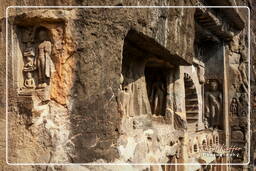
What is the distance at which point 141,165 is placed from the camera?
272cm

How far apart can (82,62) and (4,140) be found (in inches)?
24.3

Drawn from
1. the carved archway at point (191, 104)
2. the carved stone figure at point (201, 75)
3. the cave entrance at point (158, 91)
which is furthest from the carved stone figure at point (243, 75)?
the cave entrance at point (158, 91)

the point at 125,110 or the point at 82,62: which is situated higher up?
the point at 82,62

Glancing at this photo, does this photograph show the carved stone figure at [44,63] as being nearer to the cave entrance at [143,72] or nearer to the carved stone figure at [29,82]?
the carved stone figure at [29,82]

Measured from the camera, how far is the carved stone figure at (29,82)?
189cm

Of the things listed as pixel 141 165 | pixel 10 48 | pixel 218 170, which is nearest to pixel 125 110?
pixel 141 165

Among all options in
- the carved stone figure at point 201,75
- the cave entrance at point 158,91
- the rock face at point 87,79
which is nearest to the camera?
the rock face at point 87,79

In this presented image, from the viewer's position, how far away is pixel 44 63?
187cm

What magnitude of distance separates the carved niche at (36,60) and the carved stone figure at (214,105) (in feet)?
13.1

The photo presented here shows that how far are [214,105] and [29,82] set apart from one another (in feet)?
13.4

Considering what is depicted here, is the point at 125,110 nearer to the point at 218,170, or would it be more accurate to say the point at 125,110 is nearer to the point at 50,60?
the point at 50,60

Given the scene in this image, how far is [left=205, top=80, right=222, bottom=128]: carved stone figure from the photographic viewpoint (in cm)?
546

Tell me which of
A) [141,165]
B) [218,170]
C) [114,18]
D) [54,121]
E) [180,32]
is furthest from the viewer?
[218,170]

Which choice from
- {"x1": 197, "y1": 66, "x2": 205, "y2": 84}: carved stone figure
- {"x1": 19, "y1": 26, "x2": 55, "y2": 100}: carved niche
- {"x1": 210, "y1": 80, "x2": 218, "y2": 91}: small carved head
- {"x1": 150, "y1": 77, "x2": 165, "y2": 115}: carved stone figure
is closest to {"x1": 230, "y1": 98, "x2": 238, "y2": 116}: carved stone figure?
{"x1": 210, "y1": 80, "x2": 218, "y2": 91}: small carved head
